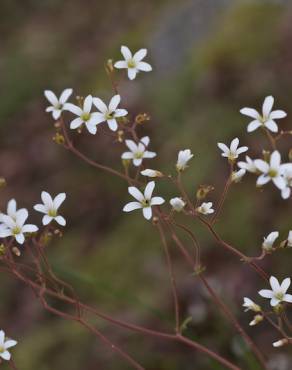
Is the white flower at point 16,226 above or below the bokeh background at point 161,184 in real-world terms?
below

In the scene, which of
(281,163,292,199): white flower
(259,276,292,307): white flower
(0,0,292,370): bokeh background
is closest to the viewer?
(281,163,292,199): white flower

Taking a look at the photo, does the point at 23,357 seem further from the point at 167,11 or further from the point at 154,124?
the point at 167,11

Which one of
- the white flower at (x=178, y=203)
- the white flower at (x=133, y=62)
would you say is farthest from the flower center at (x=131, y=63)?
the white flower at (x=178, y=203)

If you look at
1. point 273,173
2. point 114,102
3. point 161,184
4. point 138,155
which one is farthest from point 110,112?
point 161,184

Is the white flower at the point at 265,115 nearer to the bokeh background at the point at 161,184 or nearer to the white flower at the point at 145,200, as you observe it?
the white flower at the point at 145,200

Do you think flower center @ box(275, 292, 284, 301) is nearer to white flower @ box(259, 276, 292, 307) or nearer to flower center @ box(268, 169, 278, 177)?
white flower @ box(259, 276, 292, 307)

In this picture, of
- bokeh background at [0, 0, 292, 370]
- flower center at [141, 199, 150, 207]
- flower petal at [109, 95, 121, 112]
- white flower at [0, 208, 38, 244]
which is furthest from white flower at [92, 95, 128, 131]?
bokeh background at [0, 0, 292, 370]

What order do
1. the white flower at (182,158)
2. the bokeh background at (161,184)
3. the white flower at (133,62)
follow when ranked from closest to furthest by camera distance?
the white flower at (182,158), the white flower at (133,62), the bokeh background at (161,184)
